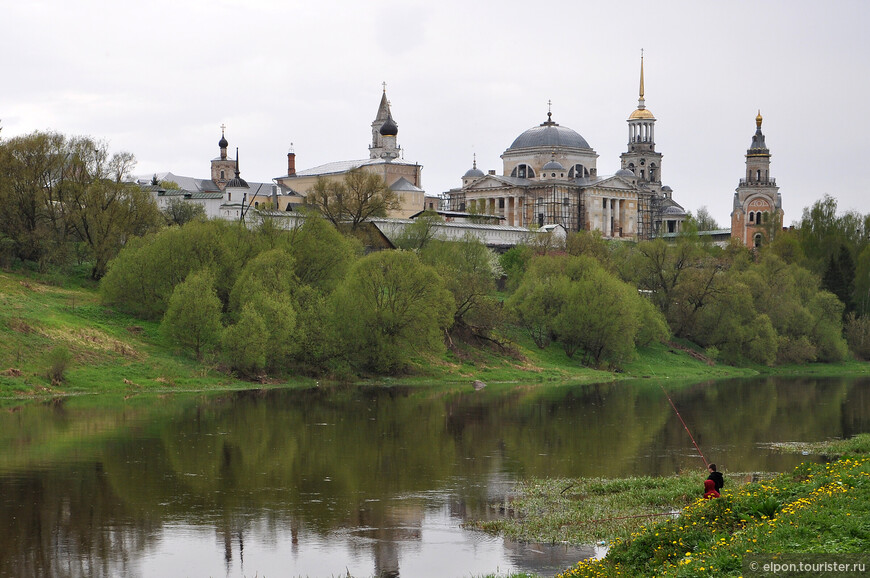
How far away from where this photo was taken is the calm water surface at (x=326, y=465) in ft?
60.5

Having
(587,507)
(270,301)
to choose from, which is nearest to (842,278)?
(270,301)

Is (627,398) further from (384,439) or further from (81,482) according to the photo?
(81,482)

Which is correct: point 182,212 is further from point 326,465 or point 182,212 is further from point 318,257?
point 326,465

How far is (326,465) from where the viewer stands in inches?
1074

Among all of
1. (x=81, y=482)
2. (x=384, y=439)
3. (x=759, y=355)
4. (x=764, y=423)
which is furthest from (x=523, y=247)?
(x=81, y=482)

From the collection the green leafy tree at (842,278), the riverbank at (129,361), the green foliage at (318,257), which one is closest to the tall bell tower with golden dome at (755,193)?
the green leafy tree at (842,278)

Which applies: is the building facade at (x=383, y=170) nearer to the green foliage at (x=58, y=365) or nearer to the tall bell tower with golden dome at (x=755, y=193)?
the tall bell tower with golden dome at (x=755, y=193)

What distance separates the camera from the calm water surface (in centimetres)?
1845

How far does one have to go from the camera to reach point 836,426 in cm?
3688

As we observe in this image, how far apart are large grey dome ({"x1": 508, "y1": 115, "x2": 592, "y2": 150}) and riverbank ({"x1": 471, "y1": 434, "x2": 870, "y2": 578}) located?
10430cm

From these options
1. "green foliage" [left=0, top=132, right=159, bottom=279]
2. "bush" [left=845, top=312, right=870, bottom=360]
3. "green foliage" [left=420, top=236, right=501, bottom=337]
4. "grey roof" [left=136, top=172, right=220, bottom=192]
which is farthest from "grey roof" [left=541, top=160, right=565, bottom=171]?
"green foliage" [left=0, top=132, right=159, bottom=279]

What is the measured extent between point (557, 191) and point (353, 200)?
2017 inches

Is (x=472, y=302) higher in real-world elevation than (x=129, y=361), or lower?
higher

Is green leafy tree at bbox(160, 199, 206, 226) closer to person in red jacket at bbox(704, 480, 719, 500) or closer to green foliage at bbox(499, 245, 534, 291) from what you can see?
green foliage at bbox(499, 245, 534, 291)
